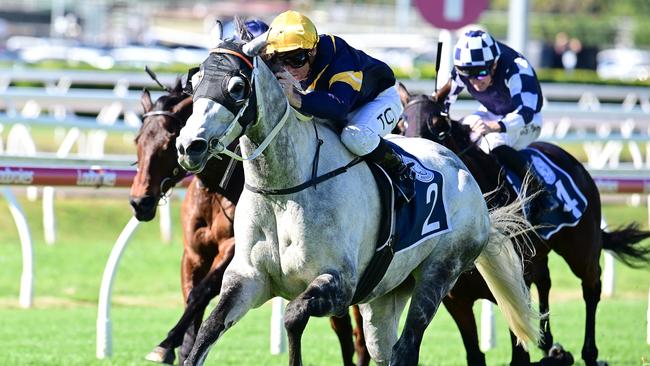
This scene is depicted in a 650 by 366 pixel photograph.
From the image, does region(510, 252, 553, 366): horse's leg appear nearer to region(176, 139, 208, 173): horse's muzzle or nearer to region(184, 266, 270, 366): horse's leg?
region(184, 266, 270, 366): horse's leg

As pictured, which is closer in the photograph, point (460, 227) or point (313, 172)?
point (313, 172)

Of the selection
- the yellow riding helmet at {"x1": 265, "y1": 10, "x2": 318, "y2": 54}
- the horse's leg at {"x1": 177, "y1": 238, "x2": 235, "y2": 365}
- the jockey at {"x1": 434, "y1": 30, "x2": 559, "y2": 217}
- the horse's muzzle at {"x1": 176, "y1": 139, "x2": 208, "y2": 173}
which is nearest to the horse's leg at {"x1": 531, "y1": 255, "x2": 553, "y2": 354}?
the jockey at {"x1": 434, "y1": 30, "x2": 559, "y2": 217}

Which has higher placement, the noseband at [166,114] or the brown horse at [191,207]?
the noseband at [166,114]

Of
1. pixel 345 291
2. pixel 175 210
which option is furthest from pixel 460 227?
pixel 175 210

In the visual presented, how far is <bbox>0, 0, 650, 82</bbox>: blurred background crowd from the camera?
105ft

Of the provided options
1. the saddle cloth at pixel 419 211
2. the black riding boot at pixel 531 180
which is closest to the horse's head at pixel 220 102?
the saddle cloth at pixel 419 211

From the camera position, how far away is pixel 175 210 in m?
14.6

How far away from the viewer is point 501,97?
7516 millimetres

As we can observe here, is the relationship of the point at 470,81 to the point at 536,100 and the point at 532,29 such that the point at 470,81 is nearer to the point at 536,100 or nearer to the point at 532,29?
the point at 536,100

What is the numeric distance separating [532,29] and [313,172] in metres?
42.8

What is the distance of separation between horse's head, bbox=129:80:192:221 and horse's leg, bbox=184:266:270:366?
1.53 metres

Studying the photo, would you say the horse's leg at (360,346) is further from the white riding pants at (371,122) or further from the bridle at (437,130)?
the white riding pants at (371,122)

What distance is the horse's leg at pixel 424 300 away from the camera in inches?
219

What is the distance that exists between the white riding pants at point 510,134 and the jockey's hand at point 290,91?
8.14 ft
